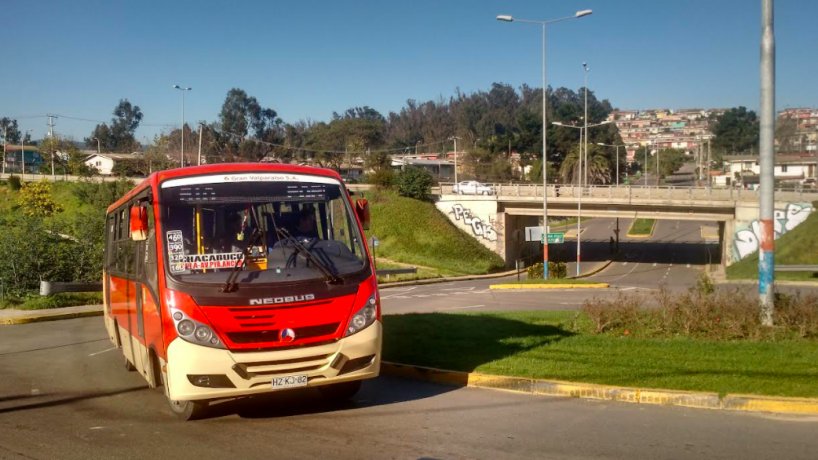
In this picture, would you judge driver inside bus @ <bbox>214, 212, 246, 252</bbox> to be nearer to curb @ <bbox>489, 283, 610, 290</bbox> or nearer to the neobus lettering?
the neobus lettering

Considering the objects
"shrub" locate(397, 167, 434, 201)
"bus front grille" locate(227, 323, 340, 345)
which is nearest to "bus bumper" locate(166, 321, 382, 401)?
"bus front grille" locate(227, 323, 340, 345)

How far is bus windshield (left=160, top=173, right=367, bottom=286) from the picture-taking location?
7.69 m

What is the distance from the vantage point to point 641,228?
91000 millimetres

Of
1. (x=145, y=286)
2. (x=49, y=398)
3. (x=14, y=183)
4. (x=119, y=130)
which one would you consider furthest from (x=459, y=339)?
(x=119, y=130)

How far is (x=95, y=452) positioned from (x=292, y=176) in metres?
3.48

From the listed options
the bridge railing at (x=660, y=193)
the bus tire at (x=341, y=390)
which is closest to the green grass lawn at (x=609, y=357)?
the bus tire at (x=341, y=390)

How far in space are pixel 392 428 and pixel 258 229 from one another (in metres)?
2.51

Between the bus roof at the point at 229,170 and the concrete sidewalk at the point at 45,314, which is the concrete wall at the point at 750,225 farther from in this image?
the bus roof at the point at 229,170

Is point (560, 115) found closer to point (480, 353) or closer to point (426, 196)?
point (426, 196)

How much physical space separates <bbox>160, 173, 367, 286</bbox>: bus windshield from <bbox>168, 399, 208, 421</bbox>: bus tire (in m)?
1.42

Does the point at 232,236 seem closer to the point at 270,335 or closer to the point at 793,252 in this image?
the point at 270,335

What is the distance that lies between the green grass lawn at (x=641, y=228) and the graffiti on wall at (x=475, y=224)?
111 ft

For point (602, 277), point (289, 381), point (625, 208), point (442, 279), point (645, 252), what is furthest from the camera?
point (645, 252)

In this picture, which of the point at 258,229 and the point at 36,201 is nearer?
the point at 258,229
